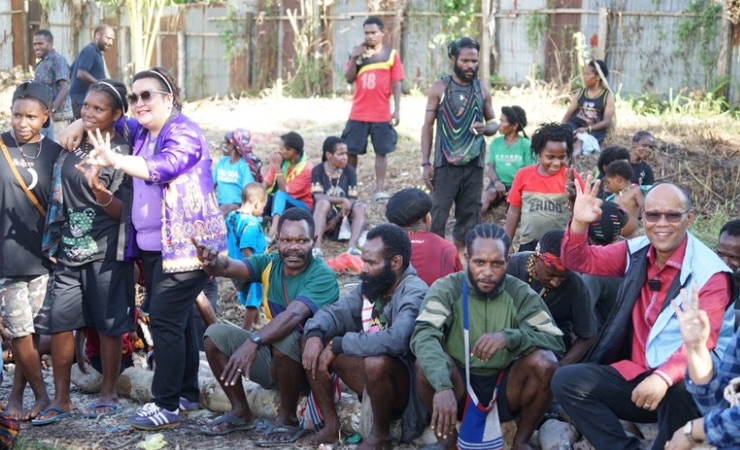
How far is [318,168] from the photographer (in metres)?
10.2

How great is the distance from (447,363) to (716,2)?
37.3 feet

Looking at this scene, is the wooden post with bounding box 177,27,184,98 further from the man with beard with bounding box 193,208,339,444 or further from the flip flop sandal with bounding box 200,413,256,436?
the flip flop sandal with bounding box 200,413,256,436

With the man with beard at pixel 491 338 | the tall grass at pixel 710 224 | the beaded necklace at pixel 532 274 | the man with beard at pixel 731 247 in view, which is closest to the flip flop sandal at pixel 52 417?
the man with beard at pixel 491 338

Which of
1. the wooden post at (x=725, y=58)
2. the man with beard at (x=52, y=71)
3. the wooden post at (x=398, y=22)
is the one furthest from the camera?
the wooden post at (x=398, y=22)

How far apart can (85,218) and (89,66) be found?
681 cm

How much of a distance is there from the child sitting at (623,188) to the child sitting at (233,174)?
3.84 metres

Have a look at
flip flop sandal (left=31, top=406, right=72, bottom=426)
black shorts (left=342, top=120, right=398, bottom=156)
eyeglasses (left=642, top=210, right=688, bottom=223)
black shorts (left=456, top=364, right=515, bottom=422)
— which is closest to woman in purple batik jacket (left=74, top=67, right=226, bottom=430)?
flip flop sandal (left=31, top=406, right=72, bottom=426)

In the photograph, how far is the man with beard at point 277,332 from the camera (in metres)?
5.40

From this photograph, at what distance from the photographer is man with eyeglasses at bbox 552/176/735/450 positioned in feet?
14.4

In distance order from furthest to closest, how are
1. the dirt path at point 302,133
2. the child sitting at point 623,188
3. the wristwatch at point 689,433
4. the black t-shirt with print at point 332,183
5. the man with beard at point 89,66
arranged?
the man with beard at point 89,66, the black t-shirt with print at point 332,183, the child sitting at point 623,188, the dirt path at point 302,133, the wristwatch at point 689,433

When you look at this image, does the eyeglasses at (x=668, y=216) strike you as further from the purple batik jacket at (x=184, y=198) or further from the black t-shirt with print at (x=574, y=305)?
the purple batik jacket at (x=184, y=198)

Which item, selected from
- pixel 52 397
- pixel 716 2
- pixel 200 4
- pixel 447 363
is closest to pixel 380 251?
pixel 447 363

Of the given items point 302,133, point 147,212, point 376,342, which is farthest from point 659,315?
point 302,133

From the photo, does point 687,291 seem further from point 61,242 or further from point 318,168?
point 318,168
